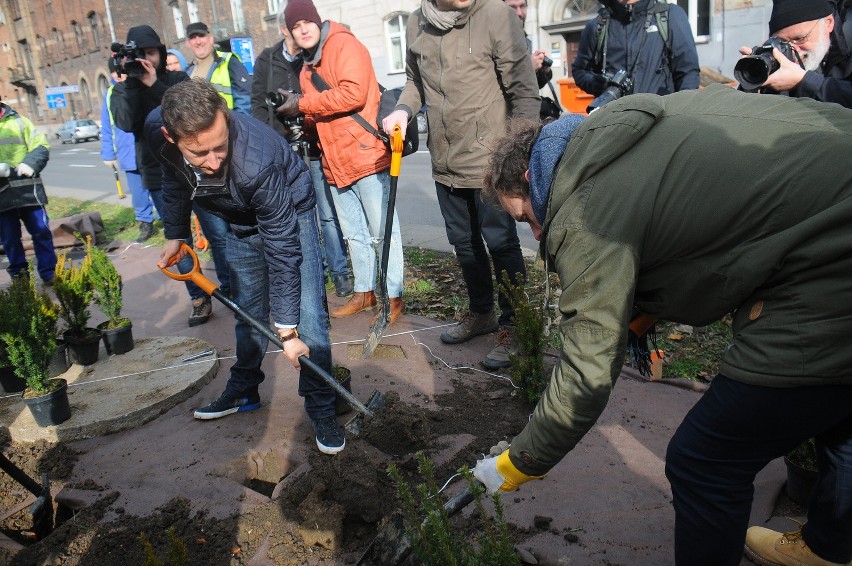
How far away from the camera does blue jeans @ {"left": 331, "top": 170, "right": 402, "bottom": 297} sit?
4703 millimetres

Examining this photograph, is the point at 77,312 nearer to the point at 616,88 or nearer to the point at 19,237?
the point at 19,237

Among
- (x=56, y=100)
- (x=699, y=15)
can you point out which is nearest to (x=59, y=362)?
(x=699, y=15)

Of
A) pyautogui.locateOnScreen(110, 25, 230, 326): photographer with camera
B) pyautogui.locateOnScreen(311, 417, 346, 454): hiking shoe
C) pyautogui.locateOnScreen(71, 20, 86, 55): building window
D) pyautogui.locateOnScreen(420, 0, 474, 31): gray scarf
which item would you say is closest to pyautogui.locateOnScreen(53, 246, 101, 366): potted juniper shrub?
pyautogui.locateOnScreen(110, 25, 230, 326): photographer with camera

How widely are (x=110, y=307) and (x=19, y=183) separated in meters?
2.25

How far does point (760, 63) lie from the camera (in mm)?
3020

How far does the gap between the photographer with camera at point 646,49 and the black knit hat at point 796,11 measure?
0.84m

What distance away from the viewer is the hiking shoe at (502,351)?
3.94 m

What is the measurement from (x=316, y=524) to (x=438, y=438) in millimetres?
803

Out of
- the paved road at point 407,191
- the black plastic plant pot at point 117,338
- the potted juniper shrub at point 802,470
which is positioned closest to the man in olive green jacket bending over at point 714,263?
the potted juniper shrub at point 802,470

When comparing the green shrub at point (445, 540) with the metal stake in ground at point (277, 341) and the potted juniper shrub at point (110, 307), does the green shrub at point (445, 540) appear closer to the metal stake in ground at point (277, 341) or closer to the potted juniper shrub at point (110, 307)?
the metal stake in ground at point (277, 341)

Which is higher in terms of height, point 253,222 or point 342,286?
point 253,222

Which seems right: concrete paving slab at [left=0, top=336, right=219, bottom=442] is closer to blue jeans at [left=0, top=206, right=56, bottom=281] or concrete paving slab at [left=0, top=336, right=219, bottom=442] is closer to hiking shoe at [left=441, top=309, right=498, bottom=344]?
hiking shoe at [left=441, top=309, right=498, bottom=344]

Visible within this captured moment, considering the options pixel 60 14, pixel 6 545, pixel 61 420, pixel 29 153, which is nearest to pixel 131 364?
pixel 61 420

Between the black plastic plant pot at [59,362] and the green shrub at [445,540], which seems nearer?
the green shrub at [445,540]
